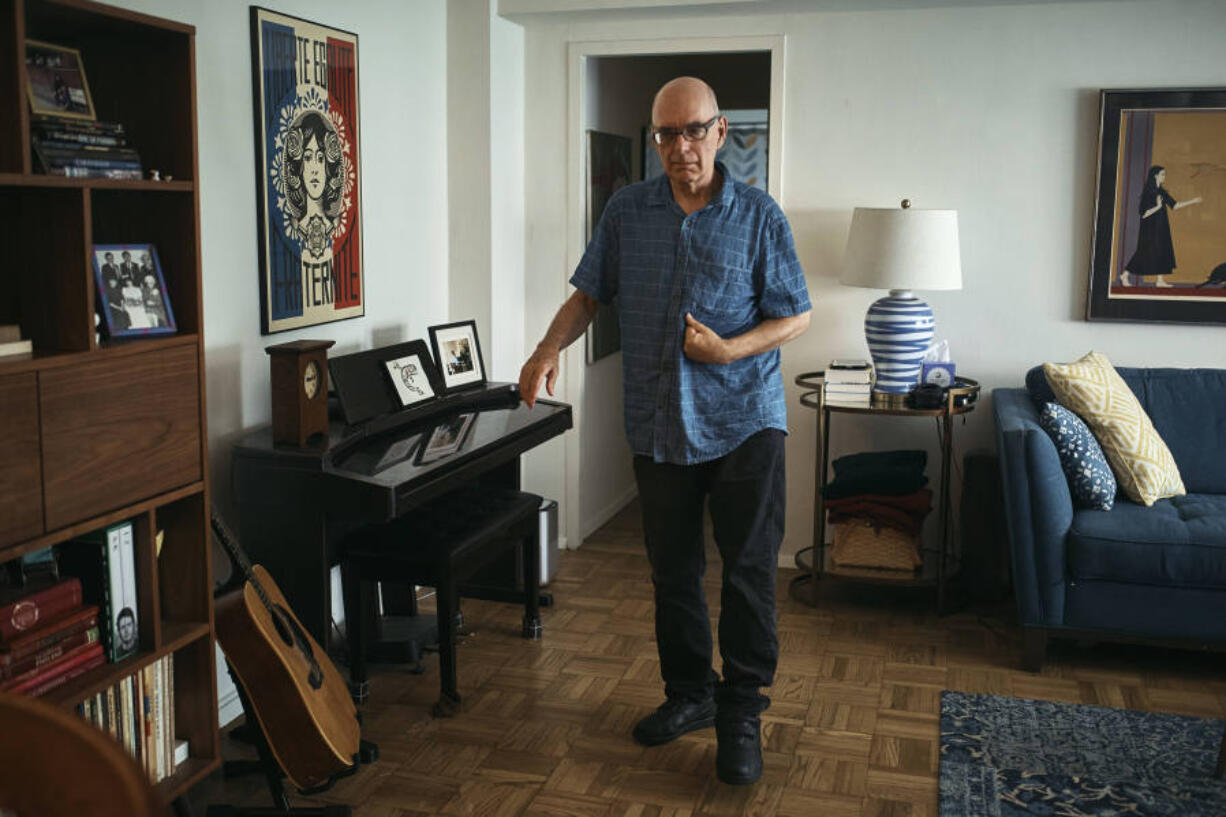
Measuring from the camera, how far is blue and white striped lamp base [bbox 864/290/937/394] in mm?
3934

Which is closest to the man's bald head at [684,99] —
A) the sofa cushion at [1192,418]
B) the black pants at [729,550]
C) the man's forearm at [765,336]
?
the man's forearm at [765,336]

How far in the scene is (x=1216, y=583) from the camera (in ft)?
10.9

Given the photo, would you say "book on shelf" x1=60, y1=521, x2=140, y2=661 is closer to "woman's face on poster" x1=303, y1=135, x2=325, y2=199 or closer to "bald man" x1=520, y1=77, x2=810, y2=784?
"bald man" x1=520, y1=77, x2=810, y2=784

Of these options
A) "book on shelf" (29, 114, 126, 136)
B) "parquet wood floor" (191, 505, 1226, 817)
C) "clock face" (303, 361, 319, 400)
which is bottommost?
"parquet wood floor" (191, 505, 1226, 817)

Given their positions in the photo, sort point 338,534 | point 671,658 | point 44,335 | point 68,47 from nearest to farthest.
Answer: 1. point 44,335
2. point 68,47
3. point 671,658
4. point 338,534

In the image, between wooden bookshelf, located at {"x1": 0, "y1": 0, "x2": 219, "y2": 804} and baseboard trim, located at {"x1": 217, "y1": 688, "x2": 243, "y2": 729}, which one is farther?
baseboard trim, located at {"x1": 217, "y1": 688, "x2": 243, "y2": 729}

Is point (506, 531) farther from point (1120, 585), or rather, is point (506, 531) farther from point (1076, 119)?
point (1076, 119)

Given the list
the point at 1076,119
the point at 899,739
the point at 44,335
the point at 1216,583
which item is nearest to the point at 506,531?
the point at 899,739

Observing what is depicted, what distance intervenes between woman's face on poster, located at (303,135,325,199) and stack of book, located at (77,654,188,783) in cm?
144

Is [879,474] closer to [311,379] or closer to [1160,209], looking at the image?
[1160,209]

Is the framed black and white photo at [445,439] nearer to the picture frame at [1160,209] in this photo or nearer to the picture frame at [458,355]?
the picture frame at [458,355]

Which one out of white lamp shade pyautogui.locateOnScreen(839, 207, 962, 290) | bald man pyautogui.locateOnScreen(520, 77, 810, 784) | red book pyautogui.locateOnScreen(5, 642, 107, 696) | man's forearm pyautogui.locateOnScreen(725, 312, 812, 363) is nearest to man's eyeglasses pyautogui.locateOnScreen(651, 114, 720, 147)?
bald man pyautogui.locateOnScreen(520, 77, 810, 784)

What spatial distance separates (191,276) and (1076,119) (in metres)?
2.98

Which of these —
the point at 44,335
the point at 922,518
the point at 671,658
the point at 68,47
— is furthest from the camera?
the point at 922,518
